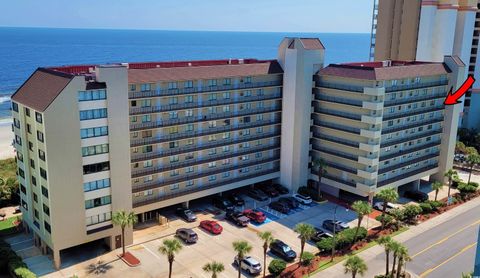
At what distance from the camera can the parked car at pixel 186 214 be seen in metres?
67.0

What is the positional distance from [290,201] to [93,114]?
118 ft

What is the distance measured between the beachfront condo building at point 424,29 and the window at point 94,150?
82236mm

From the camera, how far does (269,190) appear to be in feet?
257

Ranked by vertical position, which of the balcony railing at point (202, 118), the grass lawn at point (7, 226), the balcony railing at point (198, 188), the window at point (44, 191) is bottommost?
the grass lawn at point (7, 226)

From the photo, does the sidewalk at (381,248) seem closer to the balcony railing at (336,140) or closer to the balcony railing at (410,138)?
the balcony railing at (410,138)

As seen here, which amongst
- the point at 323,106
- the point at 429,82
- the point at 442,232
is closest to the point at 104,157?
the point at 323,106

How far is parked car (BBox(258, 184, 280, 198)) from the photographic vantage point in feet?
254

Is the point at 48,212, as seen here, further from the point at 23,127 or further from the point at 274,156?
the point at 274,156

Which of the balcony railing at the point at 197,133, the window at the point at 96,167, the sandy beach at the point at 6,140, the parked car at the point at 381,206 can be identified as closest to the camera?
the window at the point at 96,167

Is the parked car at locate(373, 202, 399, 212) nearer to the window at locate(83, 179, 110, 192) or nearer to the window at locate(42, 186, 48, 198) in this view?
the window at locate(83, 179, 110, 192)

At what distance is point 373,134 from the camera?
232 feet

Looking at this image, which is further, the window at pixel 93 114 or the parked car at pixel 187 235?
the parked car at pixel 187 235

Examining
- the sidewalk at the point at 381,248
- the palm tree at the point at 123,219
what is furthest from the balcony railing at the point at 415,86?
the palm tree at the point at 123,219

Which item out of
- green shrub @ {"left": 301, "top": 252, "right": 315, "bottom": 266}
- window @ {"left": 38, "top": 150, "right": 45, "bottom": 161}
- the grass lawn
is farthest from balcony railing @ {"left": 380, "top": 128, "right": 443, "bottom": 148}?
the grass lawn
